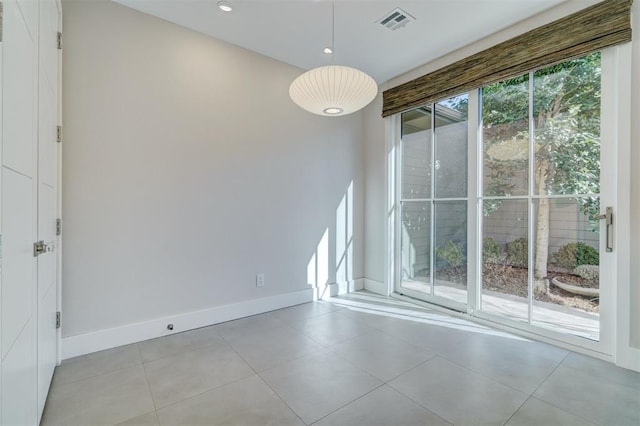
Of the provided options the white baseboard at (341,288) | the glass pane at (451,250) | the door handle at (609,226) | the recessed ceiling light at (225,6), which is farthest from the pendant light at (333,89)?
the white baseboard at (341,288)

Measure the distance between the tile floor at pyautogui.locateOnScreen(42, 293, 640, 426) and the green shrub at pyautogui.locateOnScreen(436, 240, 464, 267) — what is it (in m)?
0.77

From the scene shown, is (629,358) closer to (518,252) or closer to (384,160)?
(518,252)

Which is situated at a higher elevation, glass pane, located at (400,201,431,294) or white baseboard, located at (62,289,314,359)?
glass pane, located at (400,201,431,294)

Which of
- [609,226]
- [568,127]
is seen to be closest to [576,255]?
[609,226]

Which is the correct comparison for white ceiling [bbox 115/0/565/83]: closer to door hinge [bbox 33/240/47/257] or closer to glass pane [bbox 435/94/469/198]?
glass pane [bbox 435/94/469/198]

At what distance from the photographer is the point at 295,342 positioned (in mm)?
2588

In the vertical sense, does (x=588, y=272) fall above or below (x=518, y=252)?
below

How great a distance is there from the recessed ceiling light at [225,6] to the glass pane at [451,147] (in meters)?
2.47

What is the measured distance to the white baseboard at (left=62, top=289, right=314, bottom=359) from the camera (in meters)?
2.34

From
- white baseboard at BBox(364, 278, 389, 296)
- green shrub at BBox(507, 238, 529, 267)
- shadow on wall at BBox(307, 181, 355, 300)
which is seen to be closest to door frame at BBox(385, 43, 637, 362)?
green shrub at BBox(507, 238, 529, 267)

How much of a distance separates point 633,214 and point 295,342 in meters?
2.83

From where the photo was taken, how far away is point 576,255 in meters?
2.46

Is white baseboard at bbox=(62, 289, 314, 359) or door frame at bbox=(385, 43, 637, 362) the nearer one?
door frame at bbox=(385, 43, 637, 362)

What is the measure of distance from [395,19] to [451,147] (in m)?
1.49
